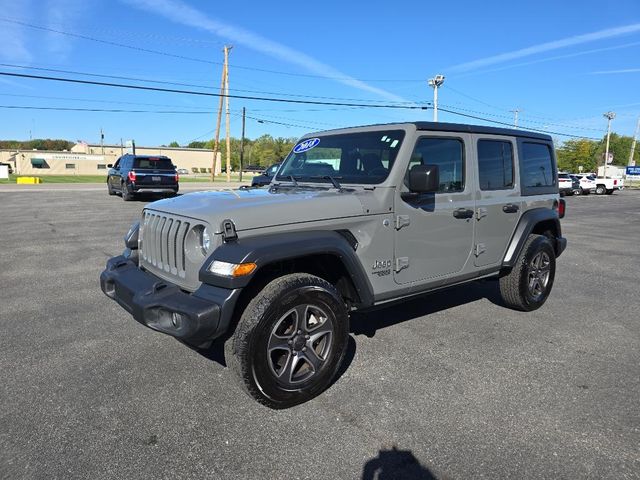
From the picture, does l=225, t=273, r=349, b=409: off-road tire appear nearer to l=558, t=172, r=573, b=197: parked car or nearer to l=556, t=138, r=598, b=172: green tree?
l=558, t=172, r=573, b=197: parked car

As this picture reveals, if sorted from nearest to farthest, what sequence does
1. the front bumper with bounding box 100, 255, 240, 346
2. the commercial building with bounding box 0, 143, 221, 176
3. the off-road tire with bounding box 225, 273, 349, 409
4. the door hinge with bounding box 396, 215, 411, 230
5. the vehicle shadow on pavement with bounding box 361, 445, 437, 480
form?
the vehicle shadow on pavement with bounding box 361, 445, 437, 480 → the front bumper with bounding box 100, 255, 240, 346 → the off-road tire with bounding box 225, 273, 349, 409 → the door hinge with bounding box 396, 215, 411, 230 → the commercial building with bounding box 0, 143, 221, 176

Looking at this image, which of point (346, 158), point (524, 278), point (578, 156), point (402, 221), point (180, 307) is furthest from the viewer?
point (578, 156)

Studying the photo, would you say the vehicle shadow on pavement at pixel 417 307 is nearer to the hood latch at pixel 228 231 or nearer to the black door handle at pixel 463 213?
the black door handle at pixel 463 213

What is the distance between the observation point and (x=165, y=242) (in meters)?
3.38

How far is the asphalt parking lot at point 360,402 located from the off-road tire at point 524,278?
0.56 feet

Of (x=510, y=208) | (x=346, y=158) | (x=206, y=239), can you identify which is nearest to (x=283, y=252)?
(x=206, y=239)

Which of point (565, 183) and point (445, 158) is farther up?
point (565, 183)

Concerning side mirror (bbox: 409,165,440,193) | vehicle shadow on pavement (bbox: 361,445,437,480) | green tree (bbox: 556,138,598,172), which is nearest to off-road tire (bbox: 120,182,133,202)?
side mirror (bbox: 409,165,440,193)

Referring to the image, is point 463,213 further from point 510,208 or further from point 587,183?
point 587,183

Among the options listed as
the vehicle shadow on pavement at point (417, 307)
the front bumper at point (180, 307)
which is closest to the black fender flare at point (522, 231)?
the vehicle shadow on pavement at point (417, 307)

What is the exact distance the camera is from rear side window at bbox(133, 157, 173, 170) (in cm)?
1850

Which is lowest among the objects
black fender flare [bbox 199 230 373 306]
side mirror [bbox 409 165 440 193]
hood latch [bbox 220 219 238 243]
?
black fender flare [bbox 199 230 373 306]

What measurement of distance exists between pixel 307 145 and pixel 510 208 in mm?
2129

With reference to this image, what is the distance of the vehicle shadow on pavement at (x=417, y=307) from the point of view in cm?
456
